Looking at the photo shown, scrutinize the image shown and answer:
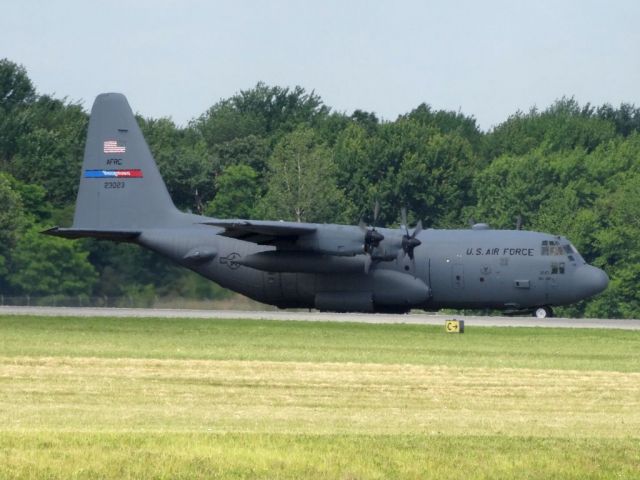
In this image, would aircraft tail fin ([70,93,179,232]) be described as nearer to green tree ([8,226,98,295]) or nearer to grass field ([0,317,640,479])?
green tree ([8,226,98,295])

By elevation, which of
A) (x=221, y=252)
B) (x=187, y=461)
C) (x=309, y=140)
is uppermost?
(x=309, y=140)

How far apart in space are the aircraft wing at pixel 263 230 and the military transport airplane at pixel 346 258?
0.05 m

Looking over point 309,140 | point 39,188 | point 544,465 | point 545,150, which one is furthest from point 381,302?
point 545,150

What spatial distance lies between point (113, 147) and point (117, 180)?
1.34 metres

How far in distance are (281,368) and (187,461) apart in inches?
513

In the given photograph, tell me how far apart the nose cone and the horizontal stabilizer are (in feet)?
53.3

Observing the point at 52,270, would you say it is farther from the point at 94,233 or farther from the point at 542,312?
the point at 542,312

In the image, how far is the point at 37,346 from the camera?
35875mm

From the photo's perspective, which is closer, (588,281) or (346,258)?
(588,281)

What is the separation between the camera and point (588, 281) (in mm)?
52688

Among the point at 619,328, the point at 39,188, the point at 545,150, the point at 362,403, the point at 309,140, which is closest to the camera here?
the point at 362,403

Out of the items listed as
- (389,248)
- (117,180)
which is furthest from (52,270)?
Answer: (389,248)

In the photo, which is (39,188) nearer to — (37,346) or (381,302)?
(381,302)

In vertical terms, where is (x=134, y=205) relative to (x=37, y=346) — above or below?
above
